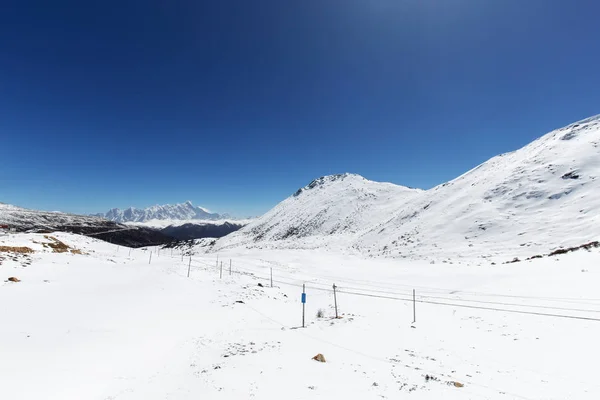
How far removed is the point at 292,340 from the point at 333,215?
11609cm

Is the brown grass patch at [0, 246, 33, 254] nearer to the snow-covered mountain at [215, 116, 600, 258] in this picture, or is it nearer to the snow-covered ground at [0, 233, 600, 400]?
the snow-covered ground at [0, 233, 600, 400]

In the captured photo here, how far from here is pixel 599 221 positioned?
3512 cm

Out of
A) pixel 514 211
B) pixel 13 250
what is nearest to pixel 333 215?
pixel 514 211

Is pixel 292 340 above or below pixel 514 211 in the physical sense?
below

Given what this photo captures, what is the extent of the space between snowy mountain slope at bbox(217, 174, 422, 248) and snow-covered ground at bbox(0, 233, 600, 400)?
2356 inches

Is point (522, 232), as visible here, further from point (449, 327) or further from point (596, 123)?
point (596, 123)

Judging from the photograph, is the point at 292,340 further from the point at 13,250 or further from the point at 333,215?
the point at 333,215

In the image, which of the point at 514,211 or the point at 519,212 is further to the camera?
the point at 514,211

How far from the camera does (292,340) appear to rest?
533 inches

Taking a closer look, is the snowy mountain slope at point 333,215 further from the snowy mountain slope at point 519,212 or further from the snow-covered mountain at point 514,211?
the snowy mountain slope at point 519,212

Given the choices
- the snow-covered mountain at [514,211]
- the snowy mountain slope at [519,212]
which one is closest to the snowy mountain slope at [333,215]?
the snow-covered mountain at [514,211]

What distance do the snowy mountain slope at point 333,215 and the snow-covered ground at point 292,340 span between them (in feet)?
196

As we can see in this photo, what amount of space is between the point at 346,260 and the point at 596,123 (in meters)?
78.0

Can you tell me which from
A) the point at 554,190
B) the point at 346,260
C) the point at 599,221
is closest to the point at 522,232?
the point at 599,221
